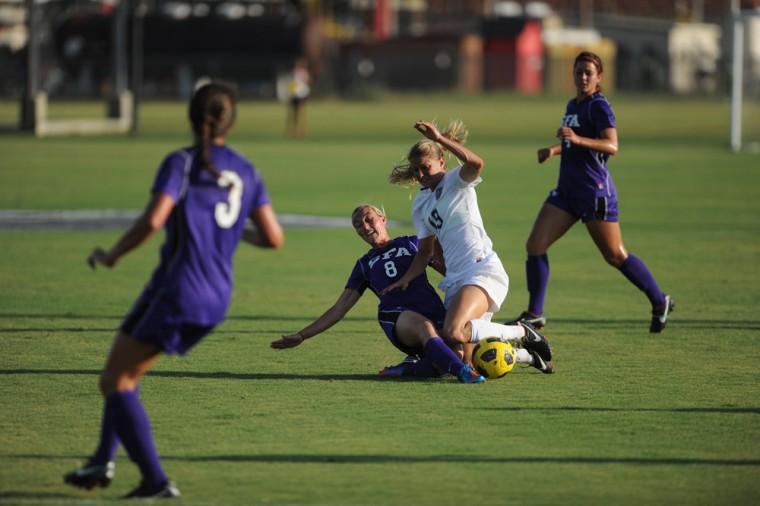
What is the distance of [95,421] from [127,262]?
29.0ft

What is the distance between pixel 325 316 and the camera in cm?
941

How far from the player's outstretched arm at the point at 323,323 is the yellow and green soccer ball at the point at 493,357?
0.90 metres

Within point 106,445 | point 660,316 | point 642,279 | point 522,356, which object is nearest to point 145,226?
point 106,445

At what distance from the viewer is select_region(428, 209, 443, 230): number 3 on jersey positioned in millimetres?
9359

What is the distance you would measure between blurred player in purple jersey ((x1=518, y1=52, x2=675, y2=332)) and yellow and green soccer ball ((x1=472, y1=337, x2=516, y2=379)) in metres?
1.78

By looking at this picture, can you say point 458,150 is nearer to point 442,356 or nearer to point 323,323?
point 442,356

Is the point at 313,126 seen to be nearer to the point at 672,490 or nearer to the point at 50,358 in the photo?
the point at 50,358

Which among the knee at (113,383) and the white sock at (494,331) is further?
the white sock at (494,331)

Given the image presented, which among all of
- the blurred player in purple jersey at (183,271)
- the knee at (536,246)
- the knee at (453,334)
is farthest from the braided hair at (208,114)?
the knee at (536,246)

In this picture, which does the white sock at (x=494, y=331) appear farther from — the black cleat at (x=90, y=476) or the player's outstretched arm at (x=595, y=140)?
the black cleat at (x=90, y=476)

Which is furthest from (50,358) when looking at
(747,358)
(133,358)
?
(747,358)

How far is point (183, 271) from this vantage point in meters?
6.38

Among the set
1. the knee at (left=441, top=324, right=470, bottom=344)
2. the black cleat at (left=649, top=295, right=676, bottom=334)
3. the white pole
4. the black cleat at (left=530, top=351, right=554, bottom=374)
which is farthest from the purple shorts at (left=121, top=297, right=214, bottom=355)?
the white pole

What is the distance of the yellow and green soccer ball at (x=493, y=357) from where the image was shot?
30.9 ft
